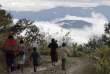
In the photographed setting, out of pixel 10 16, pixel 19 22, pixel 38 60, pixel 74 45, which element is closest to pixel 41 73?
pixel 38 60

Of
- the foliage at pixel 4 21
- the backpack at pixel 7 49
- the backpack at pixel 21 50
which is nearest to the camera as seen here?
the backpack at pixel 7 49

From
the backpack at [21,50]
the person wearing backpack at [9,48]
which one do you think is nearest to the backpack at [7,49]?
the person wearing backpack at [9,48]

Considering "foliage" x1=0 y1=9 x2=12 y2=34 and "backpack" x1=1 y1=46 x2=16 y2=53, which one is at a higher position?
"foliage" x1=0 y1=9 x2=12 y2=34

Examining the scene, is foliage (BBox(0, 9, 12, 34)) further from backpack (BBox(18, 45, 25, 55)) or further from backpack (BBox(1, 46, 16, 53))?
backpack (BBox(1, 46, 16, 53))

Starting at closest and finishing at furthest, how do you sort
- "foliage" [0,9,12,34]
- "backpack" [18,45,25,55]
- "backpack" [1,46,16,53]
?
"backpack" [1,46,16,53] → "backpack" [18,45,25,55] → "foliage" [0,9,12,34]

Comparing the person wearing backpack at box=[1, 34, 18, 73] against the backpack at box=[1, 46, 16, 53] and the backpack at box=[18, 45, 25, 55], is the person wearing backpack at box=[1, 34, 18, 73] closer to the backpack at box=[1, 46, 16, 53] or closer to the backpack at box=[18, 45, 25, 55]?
the backpack at box=[1, 46, 16, 53]

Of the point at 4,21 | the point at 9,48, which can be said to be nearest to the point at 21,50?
the point at 9,48

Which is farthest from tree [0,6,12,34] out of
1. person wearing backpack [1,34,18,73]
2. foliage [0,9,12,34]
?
person wearing backpack [1,34,18,73]

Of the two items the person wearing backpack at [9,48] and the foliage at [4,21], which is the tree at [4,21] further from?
the person wearing backpack at [9,48]

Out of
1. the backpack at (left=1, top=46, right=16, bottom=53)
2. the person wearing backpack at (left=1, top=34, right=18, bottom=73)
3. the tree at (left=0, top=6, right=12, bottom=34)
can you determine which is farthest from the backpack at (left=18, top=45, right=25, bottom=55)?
the tree at (left=0, top=6, right=12, bottom=34)

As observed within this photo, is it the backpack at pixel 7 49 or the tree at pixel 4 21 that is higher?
the tree at pixel 4 21

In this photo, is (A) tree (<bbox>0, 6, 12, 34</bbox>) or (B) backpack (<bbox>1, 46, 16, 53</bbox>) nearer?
(B) backpack (<bbox>1, 46, 16, 53</bbox>)

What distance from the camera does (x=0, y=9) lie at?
2917cm

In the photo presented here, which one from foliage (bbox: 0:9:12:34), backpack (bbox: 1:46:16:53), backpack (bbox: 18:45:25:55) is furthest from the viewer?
foliage (bbox: 0:9:12:34)
